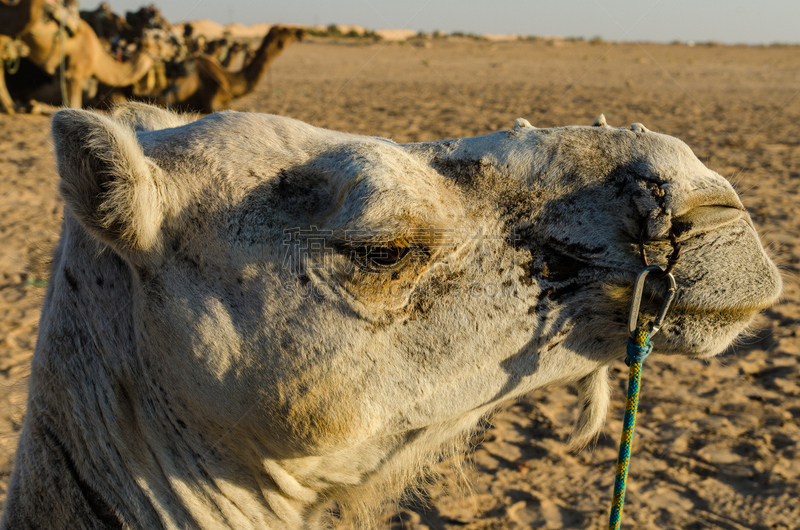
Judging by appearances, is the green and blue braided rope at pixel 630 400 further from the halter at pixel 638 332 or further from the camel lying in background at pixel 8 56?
the camel lying in background at pixel 8 56

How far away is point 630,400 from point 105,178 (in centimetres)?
154

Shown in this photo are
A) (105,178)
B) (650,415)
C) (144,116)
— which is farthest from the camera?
(650,415)

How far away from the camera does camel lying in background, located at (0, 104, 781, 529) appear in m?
1.72

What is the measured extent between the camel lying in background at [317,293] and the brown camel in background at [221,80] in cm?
1330

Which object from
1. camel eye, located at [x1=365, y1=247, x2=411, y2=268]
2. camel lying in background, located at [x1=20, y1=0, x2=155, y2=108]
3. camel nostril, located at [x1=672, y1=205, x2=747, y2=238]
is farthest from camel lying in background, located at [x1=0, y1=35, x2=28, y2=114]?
camel nostril, located at [x1=672, y1=205, x2=747, y2=238]

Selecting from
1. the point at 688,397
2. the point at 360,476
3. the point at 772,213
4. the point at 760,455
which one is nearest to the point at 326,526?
the point at 360,476

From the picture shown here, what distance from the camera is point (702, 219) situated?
5.63 ft

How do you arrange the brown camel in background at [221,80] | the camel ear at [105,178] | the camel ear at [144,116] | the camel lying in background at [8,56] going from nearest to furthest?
the camel ear at [105,178] → the camel ear at [144,116] → the camel lying in background at [8,56] → the brown camel in background at [221,80]

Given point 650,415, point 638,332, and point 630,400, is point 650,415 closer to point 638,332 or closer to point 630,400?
point 630,400

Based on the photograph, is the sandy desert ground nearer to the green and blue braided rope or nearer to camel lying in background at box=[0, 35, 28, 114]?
camel lying in background at box=[0, 35, 28, 114]

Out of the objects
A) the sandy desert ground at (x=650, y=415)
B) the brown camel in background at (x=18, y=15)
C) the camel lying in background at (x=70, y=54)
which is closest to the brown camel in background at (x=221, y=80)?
the camel lying in background at (x=70, y=54)

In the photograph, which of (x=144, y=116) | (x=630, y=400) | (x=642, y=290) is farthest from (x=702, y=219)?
(x=144, y=116)

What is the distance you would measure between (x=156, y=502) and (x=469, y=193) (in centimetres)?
128

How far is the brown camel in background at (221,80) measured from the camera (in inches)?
571
